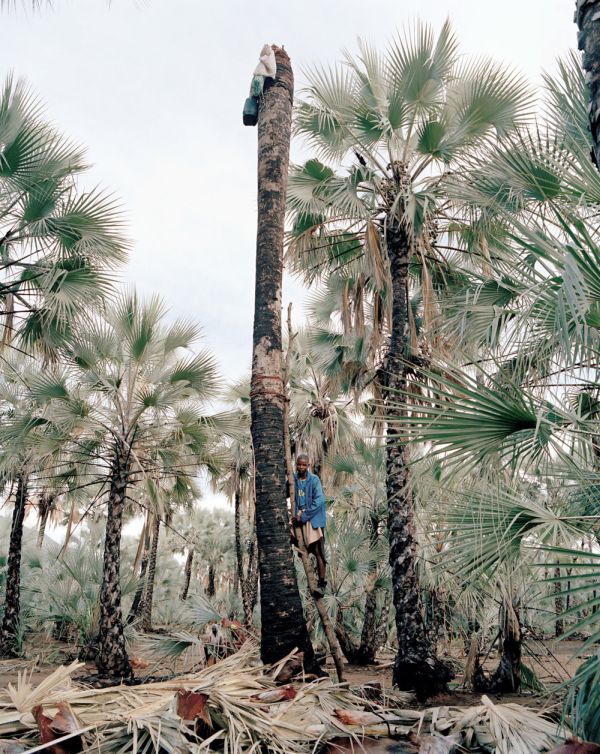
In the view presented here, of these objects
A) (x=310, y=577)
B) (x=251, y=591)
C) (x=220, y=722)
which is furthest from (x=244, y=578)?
(x=220, y=722)

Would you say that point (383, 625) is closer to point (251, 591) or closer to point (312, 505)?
point (251, 591)

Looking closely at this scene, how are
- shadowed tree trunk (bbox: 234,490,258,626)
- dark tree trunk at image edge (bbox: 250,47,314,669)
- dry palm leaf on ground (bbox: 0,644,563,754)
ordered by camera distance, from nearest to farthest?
dry palm leaf on ground (bbox: 0,644,563,754) < dark tree trunk at image edge (bbox: 250,47,314,669) < shadowed tree trunk (bbox: 234,490,258,626)

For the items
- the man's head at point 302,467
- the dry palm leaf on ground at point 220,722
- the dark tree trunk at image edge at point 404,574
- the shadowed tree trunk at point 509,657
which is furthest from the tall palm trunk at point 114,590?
the dry palm leaf on ground at point 220,722

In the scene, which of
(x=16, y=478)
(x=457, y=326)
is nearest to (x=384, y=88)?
(x=457, y=326)

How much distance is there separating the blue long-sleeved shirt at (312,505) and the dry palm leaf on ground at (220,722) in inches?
102

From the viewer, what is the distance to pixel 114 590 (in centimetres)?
1027

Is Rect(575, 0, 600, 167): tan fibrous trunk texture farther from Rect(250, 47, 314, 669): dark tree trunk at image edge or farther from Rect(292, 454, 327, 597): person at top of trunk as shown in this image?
Rect(292, 454, 327, 597): person at top of trunk

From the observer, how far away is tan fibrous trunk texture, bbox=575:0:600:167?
115 inches

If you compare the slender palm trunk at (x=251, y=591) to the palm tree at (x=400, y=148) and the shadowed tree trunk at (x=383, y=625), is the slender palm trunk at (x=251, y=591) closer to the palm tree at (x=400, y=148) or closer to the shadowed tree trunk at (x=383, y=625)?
the shadowed tree trunk at (x=383, y=625)

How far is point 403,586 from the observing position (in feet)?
25.0

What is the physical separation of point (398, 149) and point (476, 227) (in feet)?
5.86

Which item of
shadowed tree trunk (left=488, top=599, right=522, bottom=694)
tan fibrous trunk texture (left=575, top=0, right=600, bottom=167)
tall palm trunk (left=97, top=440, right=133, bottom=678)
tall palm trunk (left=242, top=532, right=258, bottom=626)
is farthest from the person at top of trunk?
tall palm trunk (left=242, top=532, right=258, bottom=626)

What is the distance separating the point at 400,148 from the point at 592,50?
647 cm

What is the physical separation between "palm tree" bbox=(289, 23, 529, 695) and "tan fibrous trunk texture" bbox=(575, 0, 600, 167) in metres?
5.03
